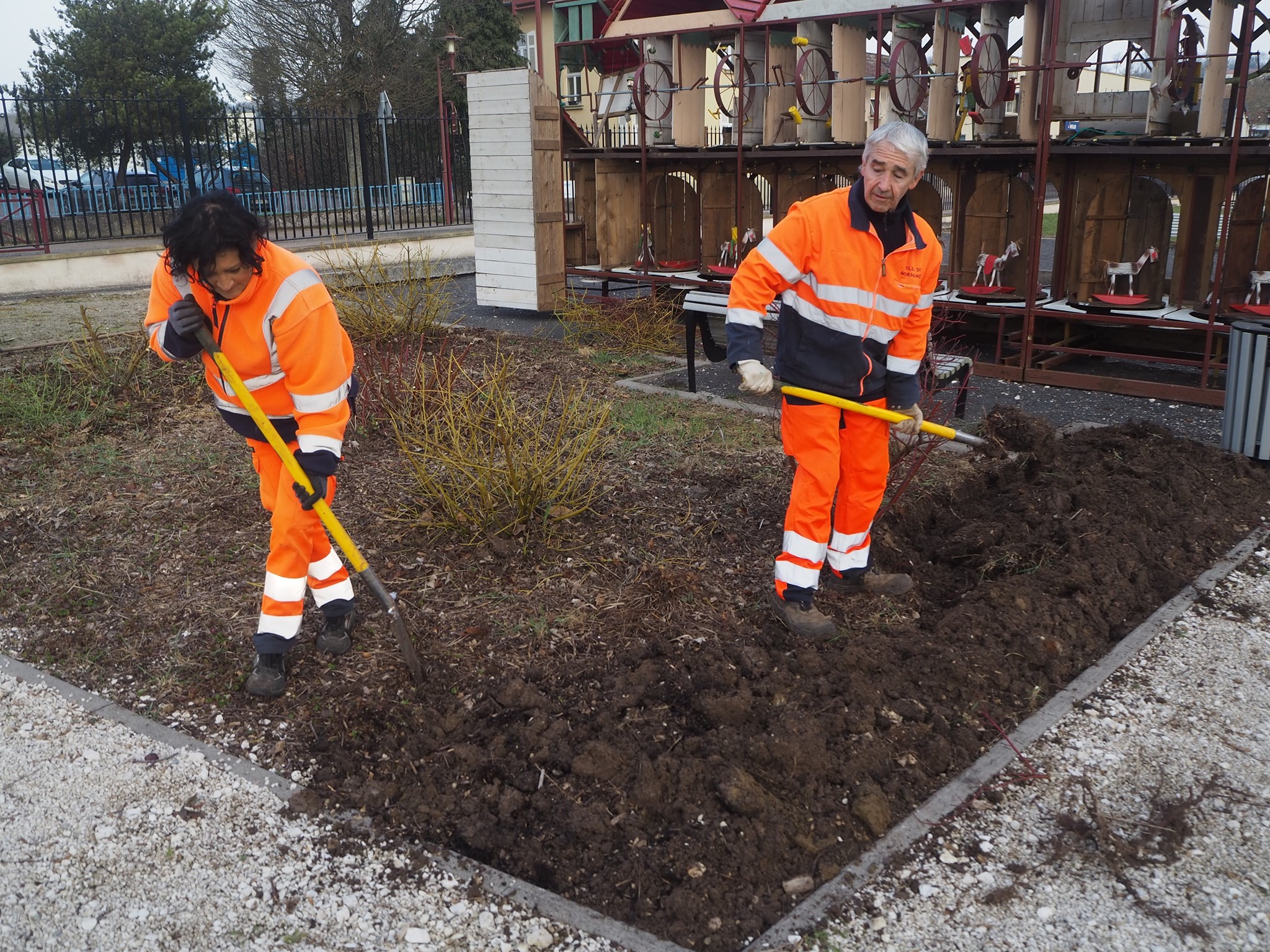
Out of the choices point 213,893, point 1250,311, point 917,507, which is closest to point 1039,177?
point 1250,311

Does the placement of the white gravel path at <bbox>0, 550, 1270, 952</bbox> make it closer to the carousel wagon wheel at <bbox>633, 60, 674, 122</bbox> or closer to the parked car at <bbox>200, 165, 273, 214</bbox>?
the carousel wagon wheel at <bbox>633, 60, 674, 122</bbox>

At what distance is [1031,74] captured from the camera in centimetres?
843

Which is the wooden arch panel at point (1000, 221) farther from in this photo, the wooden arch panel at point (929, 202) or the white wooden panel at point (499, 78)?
the white wooden panel at point (499, 78)

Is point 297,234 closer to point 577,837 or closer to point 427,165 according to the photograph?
point 427,165

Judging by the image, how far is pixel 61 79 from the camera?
87.7 feet

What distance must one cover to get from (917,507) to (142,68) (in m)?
27.7

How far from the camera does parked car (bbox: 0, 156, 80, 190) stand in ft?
45.4

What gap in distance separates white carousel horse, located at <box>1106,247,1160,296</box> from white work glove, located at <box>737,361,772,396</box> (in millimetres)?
5583

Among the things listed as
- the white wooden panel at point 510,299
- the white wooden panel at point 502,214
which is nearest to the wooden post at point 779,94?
the white wooden panel at point 502,214

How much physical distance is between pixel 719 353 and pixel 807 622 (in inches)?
130

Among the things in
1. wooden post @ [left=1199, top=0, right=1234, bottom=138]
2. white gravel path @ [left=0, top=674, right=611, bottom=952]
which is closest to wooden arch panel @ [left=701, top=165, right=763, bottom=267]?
wooden post @ [left=1199, top=0, right=1234, bottom=138]

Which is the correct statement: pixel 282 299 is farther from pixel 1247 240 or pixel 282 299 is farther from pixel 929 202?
pixel 929 202

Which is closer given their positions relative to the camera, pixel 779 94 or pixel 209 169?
pixel 779 94

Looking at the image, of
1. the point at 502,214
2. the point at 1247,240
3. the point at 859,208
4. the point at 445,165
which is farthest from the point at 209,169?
the point at 859,208
